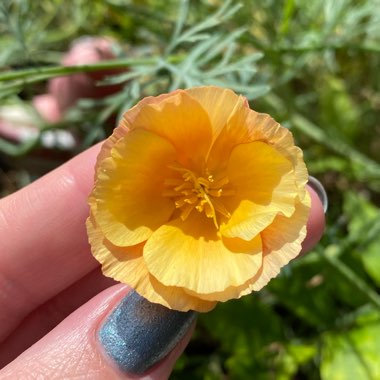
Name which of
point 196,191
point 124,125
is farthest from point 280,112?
point 124,125

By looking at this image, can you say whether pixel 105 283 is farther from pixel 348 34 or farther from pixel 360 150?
pixel 360 150

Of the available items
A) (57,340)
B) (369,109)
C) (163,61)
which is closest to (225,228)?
(57,340)

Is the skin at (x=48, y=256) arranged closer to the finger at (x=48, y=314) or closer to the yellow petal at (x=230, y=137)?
the finger at (x=48, y=314)

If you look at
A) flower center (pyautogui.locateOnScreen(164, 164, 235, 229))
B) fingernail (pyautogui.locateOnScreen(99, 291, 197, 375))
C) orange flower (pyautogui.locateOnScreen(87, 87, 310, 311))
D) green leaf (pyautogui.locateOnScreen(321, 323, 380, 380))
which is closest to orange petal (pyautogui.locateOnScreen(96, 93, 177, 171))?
orange flower (pyautogui.locateOnScreen(87, 87, 310, 311))

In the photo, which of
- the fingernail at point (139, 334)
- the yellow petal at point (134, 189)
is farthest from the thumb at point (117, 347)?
the yellow petal at point (134, 189)

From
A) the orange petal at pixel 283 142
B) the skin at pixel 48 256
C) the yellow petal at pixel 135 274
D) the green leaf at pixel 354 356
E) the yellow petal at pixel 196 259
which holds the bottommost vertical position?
the green leaf at pixel 354 356

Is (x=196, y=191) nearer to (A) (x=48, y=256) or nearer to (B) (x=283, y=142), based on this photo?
(B) (x=283, y=142)
